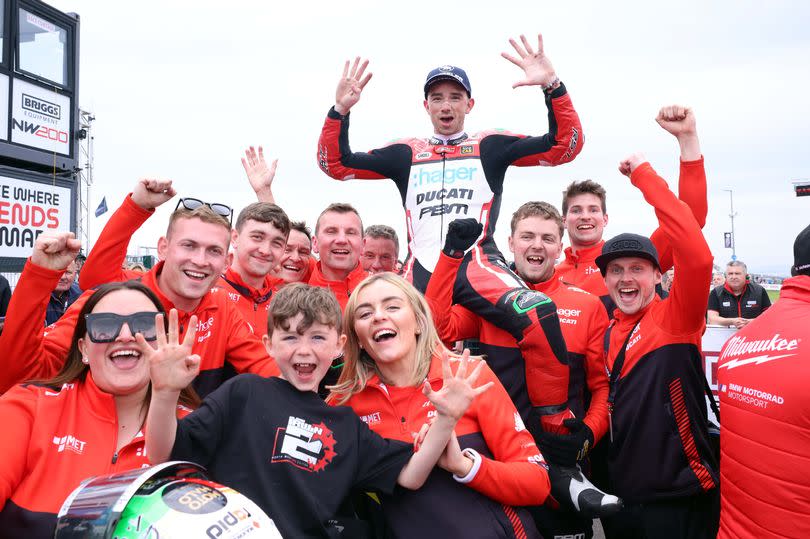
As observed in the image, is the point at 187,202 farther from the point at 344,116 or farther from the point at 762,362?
the point at 762,362

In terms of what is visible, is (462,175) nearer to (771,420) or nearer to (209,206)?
(209,206)

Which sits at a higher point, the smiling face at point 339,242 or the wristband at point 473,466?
the smiling face at point 339,242

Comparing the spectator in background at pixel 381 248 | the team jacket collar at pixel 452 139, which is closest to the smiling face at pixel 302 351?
the team jacket collar at pixel 452 139

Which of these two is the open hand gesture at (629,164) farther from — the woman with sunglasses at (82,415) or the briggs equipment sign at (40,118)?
the briggs equipment sign at (40,118)

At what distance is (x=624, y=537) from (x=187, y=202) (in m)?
3.21

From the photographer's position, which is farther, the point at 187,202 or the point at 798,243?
the point at 187,202

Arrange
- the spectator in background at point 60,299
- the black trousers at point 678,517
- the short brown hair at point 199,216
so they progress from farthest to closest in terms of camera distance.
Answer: the spectator in background at point 60,299
the short brown hair at point 199,216
the black trousers at point 678,517

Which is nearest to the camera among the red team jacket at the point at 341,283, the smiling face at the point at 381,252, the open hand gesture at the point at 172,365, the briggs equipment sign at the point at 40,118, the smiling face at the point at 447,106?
the open hand gesture at the point at 172,365

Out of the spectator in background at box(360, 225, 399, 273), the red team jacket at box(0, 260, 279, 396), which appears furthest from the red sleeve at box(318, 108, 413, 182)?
the red team jacket at box(0, 260, 279, 396)

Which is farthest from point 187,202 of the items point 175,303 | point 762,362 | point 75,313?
point 762,362

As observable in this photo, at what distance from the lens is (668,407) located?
10.5 ft

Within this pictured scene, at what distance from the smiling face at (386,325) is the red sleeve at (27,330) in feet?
4.89

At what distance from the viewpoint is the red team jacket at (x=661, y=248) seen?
350cm

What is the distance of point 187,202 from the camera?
3586mm
